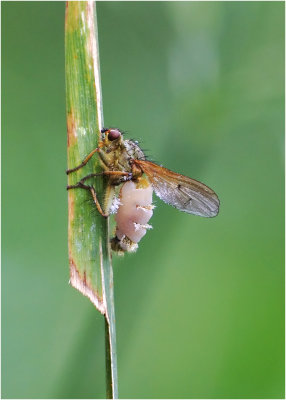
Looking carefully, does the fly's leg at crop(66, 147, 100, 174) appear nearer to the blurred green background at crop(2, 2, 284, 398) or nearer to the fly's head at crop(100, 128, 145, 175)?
the fly's head at crop(100, 128, 145, 175)

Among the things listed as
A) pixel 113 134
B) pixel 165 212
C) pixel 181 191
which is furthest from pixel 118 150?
pixel 165 212

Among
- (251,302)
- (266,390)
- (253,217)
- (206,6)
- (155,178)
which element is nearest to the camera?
(155,178)

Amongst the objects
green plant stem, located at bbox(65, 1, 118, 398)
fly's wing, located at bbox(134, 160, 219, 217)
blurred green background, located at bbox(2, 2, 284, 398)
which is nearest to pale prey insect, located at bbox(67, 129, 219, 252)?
fly's wing, located at bbox(134, 160, 219, 217)

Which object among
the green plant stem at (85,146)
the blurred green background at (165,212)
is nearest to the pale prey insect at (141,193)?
the blurred green background at (165,212)

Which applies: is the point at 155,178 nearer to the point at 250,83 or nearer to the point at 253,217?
the point at 250,83

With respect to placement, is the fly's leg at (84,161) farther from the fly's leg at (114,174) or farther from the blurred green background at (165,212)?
the blurred green background at (165,212)

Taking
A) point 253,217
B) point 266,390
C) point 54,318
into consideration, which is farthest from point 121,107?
point 266,390

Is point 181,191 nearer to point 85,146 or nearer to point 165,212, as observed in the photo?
point 165,212
